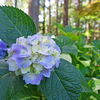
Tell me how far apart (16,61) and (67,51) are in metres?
0.73

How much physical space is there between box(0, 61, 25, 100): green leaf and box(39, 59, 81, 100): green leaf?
149mm

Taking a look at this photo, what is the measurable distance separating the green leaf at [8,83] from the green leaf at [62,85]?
0.49 feet

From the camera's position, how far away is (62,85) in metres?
0.70

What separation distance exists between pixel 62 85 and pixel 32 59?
26 cm

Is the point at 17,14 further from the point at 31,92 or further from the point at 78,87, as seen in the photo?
the point at 31,92

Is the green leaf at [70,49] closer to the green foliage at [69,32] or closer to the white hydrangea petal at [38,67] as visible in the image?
the green foliage at [69,32]

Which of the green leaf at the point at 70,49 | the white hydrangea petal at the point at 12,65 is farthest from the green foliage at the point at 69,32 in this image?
the white hydrangea petal at the point at 12,65

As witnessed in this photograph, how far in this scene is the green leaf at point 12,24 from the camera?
0.73 m

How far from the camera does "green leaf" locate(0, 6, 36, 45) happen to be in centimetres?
73

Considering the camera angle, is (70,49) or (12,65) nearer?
(12,65)

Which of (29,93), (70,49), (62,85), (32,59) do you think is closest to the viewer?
(32,59)

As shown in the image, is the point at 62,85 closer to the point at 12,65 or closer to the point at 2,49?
the point at 12,65

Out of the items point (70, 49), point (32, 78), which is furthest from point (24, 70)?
point (70, 49)

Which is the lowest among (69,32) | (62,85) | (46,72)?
(62,85)
